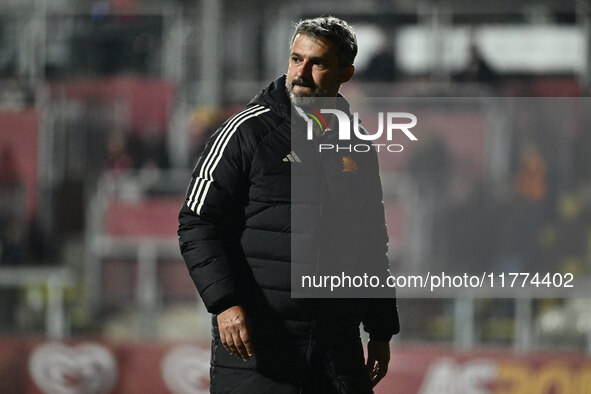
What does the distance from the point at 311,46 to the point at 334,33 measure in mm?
79

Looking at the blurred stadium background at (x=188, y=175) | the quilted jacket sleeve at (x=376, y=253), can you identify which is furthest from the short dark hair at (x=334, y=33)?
the blurred stadium background at (x=188, y=175)

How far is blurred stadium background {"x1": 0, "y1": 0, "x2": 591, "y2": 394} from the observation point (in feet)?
25.5

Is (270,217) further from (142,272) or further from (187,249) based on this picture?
(142,272)

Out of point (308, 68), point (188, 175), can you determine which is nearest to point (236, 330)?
point (308, 68)

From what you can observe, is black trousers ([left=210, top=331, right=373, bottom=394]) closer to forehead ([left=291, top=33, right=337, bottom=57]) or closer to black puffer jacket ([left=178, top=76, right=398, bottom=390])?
black puffer jacket ([left=178, top=76, right=398, bottom=390])

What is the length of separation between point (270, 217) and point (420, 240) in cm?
599

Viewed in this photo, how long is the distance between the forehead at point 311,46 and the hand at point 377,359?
832mm

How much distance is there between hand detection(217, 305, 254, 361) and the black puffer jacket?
0.03 m

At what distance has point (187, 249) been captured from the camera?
268cm

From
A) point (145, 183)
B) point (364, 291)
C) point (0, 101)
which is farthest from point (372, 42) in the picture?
point (364, 291)

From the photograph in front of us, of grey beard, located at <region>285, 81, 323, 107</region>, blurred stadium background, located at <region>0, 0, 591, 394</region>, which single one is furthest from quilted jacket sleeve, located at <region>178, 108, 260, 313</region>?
blurred stadium background, located at <region>0, 0, 591, 394</region>

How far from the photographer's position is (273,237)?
8.87 ft

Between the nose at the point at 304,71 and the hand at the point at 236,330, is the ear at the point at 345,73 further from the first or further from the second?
the hand at the point at 236,330

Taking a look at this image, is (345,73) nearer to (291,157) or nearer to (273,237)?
(291,157)
